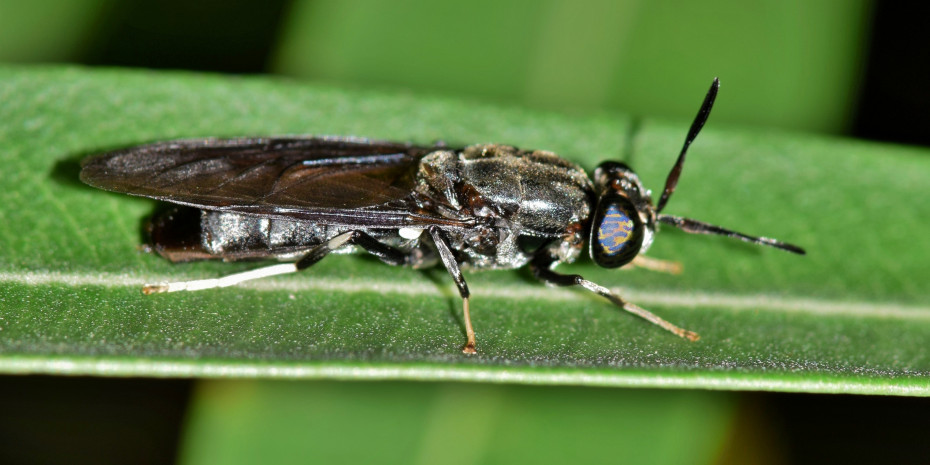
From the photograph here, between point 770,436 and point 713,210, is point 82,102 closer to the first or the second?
point 713,210

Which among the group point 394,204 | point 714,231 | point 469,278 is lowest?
point 469,278

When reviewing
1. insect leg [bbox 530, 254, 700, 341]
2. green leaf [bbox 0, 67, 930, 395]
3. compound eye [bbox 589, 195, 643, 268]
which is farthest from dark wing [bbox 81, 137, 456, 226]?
compound eye [bbox 589, 195, 643, 268]

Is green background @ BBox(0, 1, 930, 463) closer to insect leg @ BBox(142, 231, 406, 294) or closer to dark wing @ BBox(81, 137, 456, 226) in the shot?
insect leg @ BBox(142, 231, 406, 294)

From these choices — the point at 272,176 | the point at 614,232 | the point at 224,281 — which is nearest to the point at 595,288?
the point at 614,232

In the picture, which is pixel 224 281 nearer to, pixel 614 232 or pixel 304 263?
pixel 304 263

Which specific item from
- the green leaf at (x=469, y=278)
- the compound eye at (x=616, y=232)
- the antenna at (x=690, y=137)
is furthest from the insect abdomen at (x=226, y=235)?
the antenna at (x=690, y=137)
